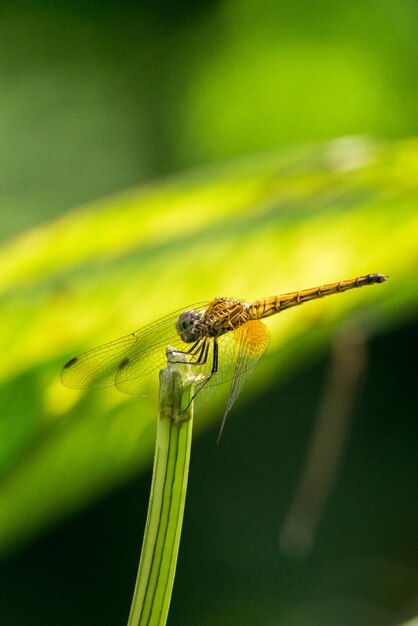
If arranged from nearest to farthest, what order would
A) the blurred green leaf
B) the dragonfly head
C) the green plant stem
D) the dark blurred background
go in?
1. the green plant stem
2. the blurred green leaf
3. the dragonfly head
4. the dark blurred background

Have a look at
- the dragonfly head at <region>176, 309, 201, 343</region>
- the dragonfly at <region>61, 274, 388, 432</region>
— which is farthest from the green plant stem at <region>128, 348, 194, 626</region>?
the dragonfly head at <region>176, 309, 201, 343</region>

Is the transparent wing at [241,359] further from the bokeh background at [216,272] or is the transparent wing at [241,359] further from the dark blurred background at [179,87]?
the dark blurred background at [179,87]

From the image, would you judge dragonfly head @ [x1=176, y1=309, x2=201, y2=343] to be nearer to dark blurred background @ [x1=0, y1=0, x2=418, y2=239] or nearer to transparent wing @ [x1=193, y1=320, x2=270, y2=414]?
transparent wing @ [x1=193, y1=320, x2=270, y2=414]

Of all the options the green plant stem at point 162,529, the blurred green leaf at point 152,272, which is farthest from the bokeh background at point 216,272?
the green plant stem at point 162,529

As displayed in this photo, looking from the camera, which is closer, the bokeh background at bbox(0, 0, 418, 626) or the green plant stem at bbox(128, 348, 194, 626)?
the green plant stem at bbox(128, 348, 194, 626)

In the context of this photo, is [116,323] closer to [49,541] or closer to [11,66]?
[49,541]

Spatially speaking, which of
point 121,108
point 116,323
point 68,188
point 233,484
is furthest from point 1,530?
point 121,108

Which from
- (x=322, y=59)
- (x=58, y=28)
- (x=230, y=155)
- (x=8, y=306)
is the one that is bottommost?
(x=8, y=306)
